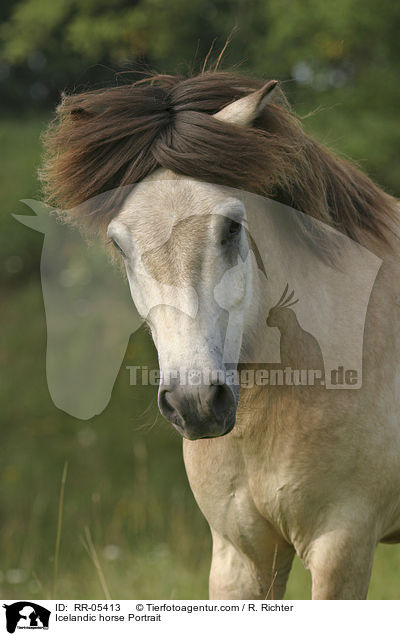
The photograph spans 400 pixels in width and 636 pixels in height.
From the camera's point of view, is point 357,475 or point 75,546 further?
point 75,546

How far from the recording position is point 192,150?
2.26 m

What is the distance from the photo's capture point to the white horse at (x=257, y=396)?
83.2 inches

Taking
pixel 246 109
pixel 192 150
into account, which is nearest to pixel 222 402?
pixel 192 150

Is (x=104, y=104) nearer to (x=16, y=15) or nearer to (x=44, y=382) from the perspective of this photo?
(x=16, y=15)

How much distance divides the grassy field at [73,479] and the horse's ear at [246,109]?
4011mm

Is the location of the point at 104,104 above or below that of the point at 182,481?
above

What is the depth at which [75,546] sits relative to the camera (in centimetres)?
781
